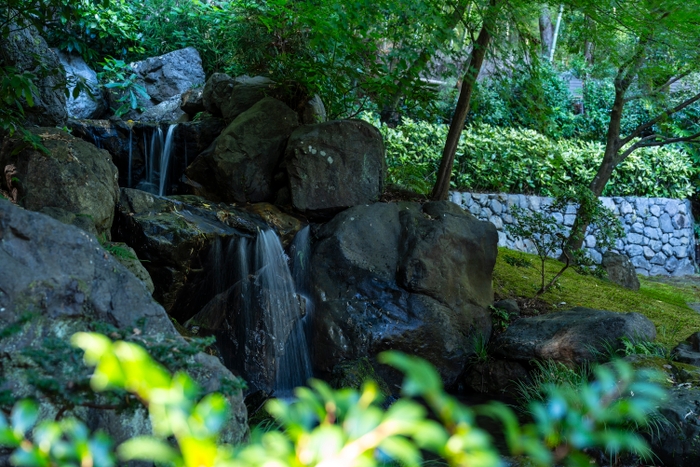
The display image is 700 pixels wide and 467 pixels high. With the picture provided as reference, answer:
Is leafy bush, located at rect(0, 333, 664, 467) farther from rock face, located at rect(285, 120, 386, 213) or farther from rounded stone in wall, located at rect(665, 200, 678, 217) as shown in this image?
rounded stone in wall, located at rect(665, 200, 678, 217)

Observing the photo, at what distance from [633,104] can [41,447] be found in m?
18.7

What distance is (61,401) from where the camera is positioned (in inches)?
76.4

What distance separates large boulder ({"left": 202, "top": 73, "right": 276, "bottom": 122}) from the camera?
9320 millimetres

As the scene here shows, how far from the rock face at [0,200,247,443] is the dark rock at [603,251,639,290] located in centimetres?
935

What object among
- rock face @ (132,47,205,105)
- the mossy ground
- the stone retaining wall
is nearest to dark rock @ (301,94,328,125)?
the mossy ground

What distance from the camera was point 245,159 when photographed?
834 cm

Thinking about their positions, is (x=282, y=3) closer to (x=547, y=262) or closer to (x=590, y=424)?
(x=547, y=262)

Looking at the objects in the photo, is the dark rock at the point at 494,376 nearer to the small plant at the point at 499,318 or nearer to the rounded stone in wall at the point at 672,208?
the small plant at the point at 499,318

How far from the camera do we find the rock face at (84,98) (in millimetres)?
13193

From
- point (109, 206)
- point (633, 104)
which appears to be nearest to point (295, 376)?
point (109, 206)

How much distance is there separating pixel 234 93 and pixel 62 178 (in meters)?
3.85

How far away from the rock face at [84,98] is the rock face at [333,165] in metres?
6.65

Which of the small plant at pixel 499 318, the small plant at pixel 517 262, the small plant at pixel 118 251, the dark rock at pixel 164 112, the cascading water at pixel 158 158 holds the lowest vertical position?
the small plant at pixel 499 318

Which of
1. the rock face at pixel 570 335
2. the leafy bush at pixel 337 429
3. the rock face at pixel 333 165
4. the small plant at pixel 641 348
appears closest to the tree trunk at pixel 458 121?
the rock face at pixel 333 165
